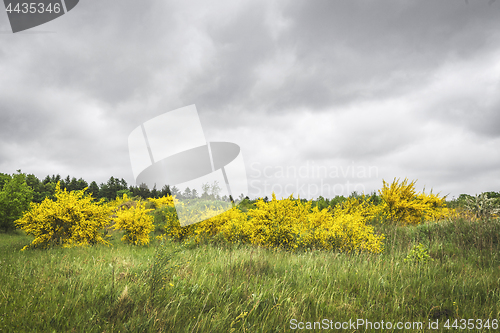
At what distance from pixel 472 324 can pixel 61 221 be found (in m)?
12.6

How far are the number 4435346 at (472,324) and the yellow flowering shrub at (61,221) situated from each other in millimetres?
11438

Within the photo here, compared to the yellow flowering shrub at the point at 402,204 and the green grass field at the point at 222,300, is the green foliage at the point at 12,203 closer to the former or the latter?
the green grass field at the point at 222,300

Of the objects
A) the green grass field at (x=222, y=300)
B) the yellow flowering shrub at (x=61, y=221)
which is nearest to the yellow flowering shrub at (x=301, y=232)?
the green grass field at (x=222, y=300)

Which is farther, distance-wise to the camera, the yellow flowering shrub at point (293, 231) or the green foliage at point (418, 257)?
the yellow flowering shrub at point (293, 231)

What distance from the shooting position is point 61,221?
380 inches

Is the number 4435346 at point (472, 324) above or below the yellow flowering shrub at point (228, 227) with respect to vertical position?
below

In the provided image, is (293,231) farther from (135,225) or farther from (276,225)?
(135,225)

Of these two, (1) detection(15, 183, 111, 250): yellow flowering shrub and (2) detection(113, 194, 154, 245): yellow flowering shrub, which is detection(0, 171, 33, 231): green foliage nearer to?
(1) detection(15, 183, 111, 250): yellow flowering shrub

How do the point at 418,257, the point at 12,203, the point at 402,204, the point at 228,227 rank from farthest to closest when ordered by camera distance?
the point at 12,203 < the point at 402,204 < the point at 228,227 < the point at 418,257

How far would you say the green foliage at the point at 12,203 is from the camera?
18141 millimetres

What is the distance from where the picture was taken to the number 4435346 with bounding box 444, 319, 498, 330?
279cm

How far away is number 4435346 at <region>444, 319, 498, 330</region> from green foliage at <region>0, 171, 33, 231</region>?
25.5 metres

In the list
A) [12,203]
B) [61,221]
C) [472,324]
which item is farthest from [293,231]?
[12,203]

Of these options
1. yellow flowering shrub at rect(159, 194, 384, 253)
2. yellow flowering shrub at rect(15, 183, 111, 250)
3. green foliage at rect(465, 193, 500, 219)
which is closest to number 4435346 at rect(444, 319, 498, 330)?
yellow flowering shrub at rect(159, 194, 384, 253)
